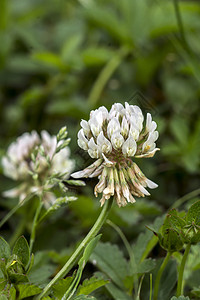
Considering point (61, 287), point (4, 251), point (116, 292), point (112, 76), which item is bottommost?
point (116, 292)

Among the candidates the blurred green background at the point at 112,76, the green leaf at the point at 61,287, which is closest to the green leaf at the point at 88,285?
the green leaf at the point at 61,287

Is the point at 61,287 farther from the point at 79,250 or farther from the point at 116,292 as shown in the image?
the point at 116,292

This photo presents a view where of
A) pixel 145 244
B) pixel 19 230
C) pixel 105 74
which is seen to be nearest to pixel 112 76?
pixel 105 74

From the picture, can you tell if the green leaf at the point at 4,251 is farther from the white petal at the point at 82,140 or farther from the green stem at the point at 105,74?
the green stem at the point at 105,74

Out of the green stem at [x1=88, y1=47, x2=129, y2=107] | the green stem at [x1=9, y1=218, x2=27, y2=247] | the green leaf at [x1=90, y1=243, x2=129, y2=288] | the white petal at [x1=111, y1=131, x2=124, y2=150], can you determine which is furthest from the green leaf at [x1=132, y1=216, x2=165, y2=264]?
the green stem at [x1=88, y1=47, x2=129, y2=107]

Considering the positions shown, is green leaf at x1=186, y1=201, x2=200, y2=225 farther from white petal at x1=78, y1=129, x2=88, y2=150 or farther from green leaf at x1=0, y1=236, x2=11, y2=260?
green leaf at x1=0, y1=236, x2=11, y2=260

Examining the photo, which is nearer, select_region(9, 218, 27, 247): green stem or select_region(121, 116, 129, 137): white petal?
select_region(121, 116, 129, 137): white petal
